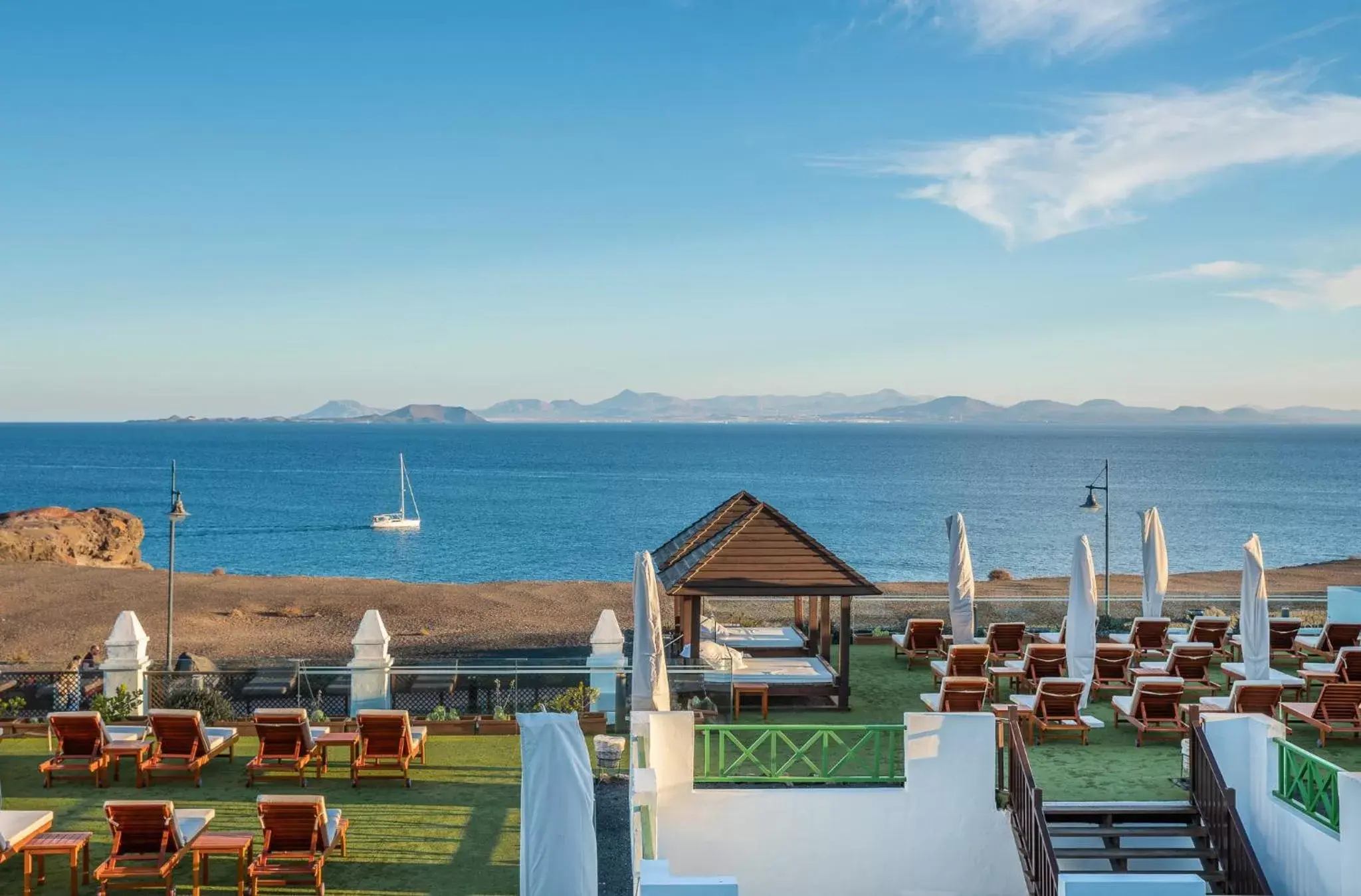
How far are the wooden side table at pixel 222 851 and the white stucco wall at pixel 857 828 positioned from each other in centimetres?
390

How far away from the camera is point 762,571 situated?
48.5ft

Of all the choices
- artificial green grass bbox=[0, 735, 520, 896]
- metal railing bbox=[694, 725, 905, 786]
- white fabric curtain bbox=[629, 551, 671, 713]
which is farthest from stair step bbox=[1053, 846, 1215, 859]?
artificial green grass bbox=[0, 735, 520, 896]

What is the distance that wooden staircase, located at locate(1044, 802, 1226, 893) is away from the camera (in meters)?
10.5

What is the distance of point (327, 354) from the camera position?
104m

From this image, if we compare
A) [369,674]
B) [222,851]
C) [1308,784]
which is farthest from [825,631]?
[222,851]

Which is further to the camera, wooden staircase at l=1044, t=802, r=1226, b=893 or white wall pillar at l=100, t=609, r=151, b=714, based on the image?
white wall pillar at l=100, t=609, r=151, b=714

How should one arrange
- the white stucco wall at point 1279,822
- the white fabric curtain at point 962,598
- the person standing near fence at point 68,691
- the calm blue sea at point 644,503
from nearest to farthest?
the white stucco wall at point 1279,822
the person standing near fence at point 68,691
the white fabric curtain at point 962,598
the calm blue sea at point 644,503

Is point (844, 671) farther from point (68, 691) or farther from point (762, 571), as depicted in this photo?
point (68, 691)

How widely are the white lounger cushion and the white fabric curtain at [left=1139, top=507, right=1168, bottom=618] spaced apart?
1468 centimetres

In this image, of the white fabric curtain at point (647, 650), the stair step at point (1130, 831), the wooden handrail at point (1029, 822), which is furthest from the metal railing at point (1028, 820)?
the white fabric curtain at point (647, 650)

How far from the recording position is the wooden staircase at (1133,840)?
1052cm

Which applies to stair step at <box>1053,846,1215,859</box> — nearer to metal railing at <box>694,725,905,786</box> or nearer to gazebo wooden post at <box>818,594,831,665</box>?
metal railing at <box>694,725,905,786</box>

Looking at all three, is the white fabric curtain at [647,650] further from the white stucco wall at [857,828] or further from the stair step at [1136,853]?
the stair step at [1136,853]

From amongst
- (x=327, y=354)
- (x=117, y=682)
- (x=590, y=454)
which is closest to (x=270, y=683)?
(x=117, y=682)
